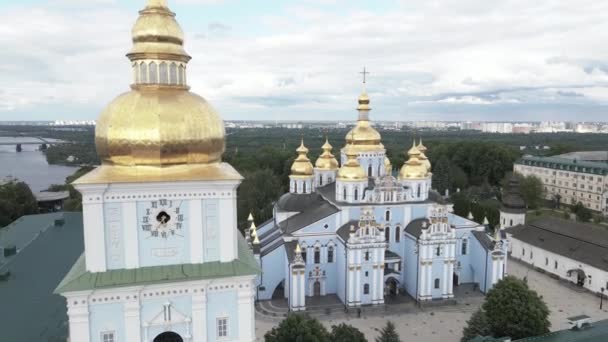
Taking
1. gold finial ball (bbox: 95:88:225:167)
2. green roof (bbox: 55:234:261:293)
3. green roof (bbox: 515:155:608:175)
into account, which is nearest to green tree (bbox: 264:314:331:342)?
green roof (bbox: 55:234:261:293)

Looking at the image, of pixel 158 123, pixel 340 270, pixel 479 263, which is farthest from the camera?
pixel 479 263

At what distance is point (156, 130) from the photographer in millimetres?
7812

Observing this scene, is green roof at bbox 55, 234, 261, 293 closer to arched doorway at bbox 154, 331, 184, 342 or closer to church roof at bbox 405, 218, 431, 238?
arched doorway at bbox 154, 331, 184, 342

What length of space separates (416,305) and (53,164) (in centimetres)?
9680

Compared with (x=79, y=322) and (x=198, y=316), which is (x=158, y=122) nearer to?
(x=198, y=316)

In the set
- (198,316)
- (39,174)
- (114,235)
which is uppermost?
(114,235)

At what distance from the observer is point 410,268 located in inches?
973

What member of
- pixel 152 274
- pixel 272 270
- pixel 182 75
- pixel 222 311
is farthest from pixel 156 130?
pixel 272 270

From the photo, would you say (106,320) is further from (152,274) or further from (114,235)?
(114,235)

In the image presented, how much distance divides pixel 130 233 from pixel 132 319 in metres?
1.50

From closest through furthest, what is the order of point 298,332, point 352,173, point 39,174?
point 298,332, point 352,173, point 39,174


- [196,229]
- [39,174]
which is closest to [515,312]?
[196,229]

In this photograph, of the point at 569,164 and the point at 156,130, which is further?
the point at 569,164

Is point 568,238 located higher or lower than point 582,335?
lower
